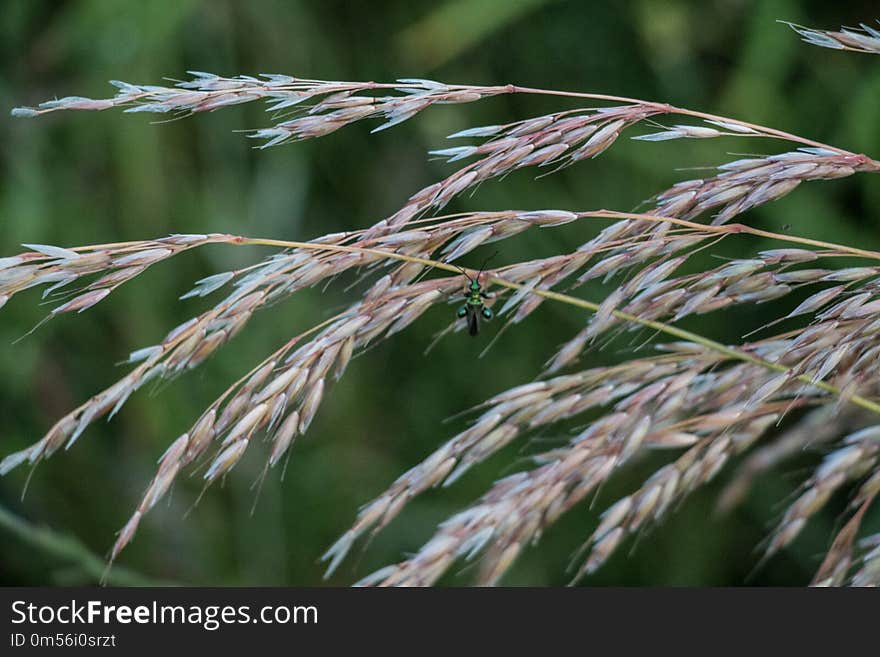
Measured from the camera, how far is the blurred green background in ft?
5.16

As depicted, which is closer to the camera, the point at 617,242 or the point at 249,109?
the point at 617,242

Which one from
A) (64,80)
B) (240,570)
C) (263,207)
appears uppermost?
(64,80)

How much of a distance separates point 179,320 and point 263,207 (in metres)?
0.29

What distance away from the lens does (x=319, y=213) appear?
Result: 5.80 ft

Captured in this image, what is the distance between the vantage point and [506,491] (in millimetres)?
855

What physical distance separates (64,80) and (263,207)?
0.47 m

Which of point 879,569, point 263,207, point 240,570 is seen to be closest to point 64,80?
point 263,207

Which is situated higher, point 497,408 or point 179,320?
point 497,408

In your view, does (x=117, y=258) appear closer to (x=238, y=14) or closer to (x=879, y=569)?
(x=879, y=569)

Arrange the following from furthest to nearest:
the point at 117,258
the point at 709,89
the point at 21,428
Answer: the point at 21,428 < the point at 709,89 < the point at 117,258

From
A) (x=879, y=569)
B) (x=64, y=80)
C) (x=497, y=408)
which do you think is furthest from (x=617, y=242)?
(x=64, y=80)

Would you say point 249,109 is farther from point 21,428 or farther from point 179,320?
point 21,428

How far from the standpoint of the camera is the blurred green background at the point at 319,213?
1.57m

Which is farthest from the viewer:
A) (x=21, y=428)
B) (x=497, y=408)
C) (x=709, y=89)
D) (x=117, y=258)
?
(x=21, y=428)
